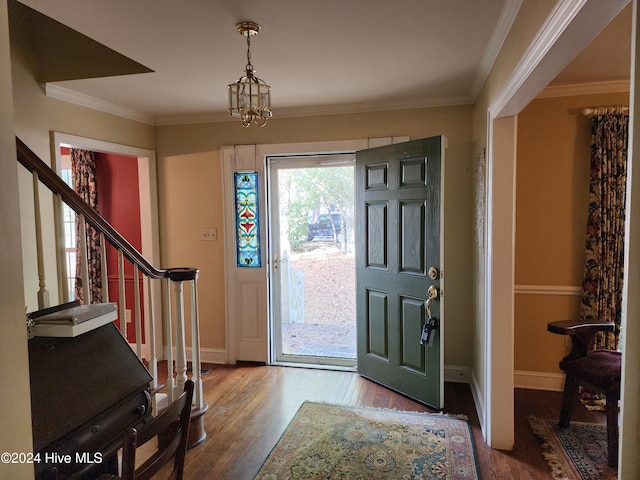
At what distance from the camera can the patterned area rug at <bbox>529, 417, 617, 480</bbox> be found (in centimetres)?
226

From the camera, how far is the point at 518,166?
3.32 meters

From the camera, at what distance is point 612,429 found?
7.62 ft

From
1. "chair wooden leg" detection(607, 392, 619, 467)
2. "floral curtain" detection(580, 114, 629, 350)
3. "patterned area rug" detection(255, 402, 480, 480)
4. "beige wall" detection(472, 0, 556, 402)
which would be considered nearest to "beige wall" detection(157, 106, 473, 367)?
"beige wall" detection(472, 0, 556, 402)

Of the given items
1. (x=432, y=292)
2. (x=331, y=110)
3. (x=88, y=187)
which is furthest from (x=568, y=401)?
(x=88, y=187)

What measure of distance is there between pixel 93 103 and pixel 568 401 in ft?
13.9

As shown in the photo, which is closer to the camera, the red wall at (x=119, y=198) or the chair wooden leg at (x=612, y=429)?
the chair wooden leg at (x=612, y=429)

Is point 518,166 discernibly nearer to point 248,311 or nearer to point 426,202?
point 426,202

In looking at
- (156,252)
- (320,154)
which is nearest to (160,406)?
(156,252)

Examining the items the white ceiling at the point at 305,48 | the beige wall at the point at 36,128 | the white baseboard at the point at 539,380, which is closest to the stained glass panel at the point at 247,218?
the white ceiling at the point at 305,48

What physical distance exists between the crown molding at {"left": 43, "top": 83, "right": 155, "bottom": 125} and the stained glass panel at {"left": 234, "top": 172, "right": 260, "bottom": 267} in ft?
3.50

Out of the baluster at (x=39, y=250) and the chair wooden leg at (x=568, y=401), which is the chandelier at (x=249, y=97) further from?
the chair wooden leg at (x=568, y=401)

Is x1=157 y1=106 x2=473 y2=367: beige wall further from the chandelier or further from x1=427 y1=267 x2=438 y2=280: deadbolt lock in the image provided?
the chandelier

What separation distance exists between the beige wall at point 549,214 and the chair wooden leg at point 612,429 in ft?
3.40

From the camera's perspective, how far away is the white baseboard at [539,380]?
3.36 metres
